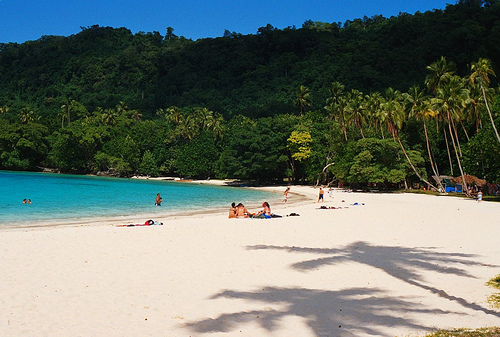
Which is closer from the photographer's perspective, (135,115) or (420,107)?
(420,107)

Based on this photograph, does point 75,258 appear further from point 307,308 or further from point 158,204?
point 158,204

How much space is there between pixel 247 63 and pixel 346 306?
474ft

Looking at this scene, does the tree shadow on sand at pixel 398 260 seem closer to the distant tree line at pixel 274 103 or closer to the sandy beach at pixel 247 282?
the sandy beach at pixel 247 282

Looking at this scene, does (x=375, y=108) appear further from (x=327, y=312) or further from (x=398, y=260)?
(x=327, y=312)

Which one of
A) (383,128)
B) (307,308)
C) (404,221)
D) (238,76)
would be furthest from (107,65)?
(307,308)

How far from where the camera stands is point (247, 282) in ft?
32.7

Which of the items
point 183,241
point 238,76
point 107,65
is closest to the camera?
point 183,241

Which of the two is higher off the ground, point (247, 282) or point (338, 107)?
point (338, 107)

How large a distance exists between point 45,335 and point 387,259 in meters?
9.20

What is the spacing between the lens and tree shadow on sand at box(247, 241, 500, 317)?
10641mm

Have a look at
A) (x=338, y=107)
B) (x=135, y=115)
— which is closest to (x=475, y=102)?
(x=338, y=107)

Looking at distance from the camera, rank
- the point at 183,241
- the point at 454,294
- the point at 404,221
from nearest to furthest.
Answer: the point at 454,294 → the point at 183,241 → the point at 404,221

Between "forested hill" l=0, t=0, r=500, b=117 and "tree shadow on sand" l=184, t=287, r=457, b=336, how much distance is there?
82488mm

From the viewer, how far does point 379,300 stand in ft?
27.8
